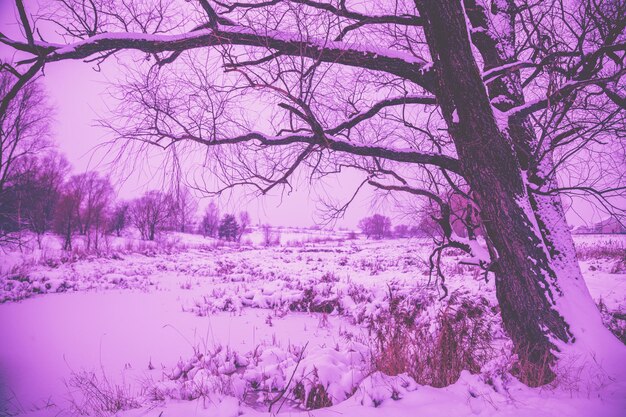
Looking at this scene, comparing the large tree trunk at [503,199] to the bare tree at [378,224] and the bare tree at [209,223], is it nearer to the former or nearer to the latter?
the bare tree at [378,224]

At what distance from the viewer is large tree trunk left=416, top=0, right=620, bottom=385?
2492mm

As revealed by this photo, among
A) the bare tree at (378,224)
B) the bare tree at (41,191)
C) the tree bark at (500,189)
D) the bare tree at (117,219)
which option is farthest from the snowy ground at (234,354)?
the bare tree at (117,219)

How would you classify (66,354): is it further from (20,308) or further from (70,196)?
(70,196)

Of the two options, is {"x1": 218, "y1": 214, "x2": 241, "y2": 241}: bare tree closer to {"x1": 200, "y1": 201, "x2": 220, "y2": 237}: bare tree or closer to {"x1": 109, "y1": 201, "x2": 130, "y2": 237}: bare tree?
{"x1": 200, "y1": 201, "x2": 220, "y2": 237}: bare tree

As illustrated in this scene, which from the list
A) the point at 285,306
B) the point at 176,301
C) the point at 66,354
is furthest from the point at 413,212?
the point at 176,301

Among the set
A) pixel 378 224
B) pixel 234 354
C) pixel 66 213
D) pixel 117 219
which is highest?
pixel 66 213

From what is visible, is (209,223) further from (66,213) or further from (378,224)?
(378,224)

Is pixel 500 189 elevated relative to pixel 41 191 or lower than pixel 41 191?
lower

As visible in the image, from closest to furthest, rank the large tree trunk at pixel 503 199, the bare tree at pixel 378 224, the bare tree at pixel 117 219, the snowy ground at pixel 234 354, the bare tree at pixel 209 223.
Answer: the snowy ground at pixel 234 354, the large tree trunk at pixel 503 199, the bare tree at pixel 378 224, the bare tree at pixel 117 219, the bare tree at pixel 209 223

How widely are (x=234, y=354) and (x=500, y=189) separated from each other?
3.62 metres

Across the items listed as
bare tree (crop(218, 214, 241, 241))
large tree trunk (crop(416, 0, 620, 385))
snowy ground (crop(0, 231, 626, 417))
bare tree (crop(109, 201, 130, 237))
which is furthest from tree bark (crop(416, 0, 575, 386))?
bare tree (crop(218, 214, 241, 241))

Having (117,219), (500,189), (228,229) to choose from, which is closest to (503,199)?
(500,189)

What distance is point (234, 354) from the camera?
3.64m

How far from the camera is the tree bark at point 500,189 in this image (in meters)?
2.50
